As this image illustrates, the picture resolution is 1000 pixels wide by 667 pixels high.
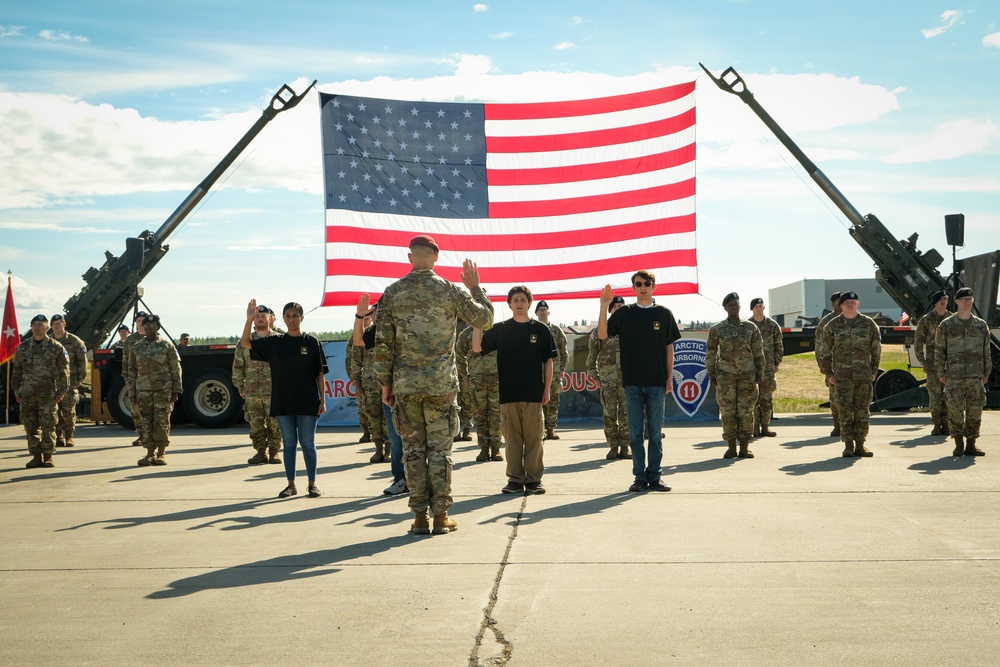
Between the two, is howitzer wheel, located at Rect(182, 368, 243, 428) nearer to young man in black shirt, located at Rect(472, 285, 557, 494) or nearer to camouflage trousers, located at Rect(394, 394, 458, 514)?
young man in black shirt, located at Rect(472, 285, 557, 494)

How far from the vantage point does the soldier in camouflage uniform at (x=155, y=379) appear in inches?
448

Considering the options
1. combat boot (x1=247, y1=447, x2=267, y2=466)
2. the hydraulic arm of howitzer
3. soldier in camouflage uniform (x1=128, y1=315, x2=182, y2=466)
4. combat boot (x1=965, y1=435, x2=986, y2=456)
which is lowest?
combat boot (x1=965, y1=435, x2=986, y2=456)

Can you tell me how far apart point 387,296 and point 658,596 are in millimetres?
2742

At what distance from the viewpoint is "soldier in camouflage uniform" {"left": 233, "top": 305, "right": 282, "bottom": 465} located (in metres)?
11.2

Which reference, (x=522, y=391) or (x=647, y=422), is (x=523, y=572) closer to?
(x=522, y=391)

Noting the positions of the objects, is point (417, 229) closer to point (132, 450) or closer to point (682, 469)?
point (132, 450)

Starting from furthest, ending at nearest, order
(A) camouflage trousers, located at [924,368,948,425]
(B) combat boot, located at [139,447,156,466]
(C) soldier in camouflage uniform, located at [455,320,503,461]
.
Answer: (A) camouflage trousers, located at [924,368,948,425], (B) combat boot, located at [139,447,156,466], (C) soldier in camouflage uniform, located at [455,320,503,461]

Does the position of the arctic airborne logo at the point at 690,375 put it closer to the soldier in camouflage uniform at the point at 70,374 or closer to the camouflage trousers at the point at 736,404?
the camouflage trousers at the point at 736,404

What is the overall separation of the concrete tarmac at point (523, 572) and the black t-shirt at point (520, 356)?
90 centimetres

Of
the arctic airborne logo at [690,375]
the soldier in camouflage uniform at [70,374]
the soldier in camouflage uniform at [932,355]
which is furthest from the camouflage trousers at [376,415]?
the soldier in camouflage uniform at [932,355]

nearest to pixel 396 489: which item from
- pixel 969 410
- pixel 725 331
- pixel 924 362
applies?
pixel 725 331

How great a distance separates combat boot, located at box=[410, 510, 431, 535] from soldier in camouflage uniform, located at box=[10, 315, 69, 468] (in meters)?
6.87

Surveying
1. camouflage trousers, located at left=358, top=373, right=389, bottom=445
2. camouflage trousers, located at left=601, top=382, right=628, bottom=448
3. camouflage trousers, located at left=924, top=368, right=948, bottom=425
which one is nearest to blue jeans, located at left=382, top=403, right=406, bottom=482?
camouflage trousers, located at left=358, top=373, right=389, bottom=445

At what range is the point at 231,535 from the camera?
247 inches
